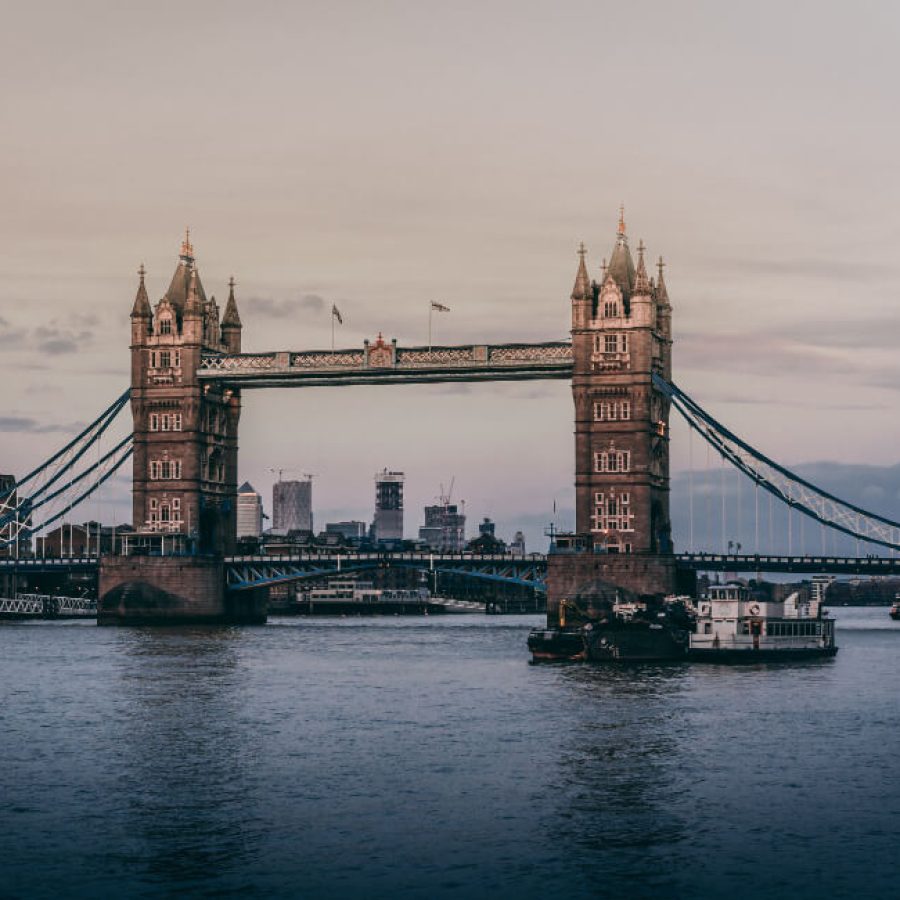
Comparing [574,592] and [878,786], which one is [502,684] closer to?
[878,786]

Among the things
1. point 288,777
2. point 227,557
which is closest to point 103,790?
point 288,777

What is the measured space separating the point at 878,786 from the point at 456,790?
14.3m

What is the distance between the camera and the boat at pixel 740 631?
112 meters

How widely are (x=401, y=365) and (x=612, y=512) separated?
2393 cm

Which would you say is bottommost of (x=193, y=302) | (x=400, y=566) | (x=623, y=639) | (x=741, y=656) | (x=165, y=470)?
(x=741, y=656)

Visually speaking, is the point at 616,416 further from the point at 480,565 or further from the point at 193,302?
the point at 193,302

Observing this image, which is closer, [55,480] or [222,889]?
[222,889]

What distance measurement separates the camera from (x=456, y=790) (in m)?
57.2

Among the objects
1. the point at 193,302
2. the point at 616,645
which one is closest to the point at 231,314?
the point at 193,302

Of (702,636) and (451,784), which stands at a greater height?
(702,636)

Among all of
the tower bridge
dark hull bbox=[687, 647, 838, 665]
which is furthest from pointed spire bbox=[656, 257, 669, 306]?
dark hull bbox=[687, 647, 838, 665]

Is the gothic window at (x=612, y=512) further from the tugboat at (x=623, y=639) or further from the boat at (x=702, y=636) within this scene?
the boat at (x=702, y=636)

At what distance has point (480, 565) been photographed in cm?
16762

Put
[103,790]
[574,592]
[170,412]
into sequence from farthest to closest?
1. [170,412]
2. [574,592]
3. [103,790]
